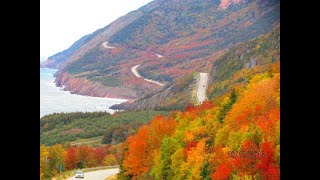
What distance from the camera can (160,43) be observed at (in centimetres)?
408

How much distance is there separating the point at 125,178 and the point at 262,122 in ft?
3.89

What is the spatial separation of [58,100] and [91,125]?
57 cm

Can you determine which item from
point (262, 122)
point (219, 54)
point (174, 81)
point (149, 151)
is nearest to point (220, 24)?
point (219, 54)

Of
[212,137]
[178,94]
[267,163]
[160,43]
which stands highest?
[160,43]

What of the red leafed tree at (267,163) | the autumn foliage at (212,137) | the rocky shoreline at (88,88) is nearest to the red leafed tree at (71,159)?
the autumn foliage at (212,137)

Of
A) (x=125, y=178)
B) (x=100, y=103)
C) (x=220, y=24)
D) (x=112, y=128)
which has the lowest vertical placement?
(x=125, y=178)

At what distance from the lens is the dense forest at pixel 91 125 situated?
12.2ft

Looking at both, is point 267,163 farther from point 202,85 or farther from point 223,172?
point 202,85

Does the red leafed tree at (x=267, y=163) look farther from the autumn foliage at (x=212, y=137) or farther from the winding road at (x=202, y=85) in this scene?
the winding road at (x=202, y=85)

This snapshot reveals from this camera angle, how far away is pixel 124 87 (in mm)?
3828

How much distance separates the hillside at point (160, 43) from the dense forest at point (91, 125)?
0.19 metres

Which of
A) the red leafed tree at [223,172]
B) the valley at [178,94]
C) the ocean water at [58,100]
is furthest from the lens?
the red leafed tree at [223,172]

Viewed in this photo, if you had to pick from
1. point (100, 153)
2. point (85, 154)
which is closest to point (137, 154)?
point (100, 153)
